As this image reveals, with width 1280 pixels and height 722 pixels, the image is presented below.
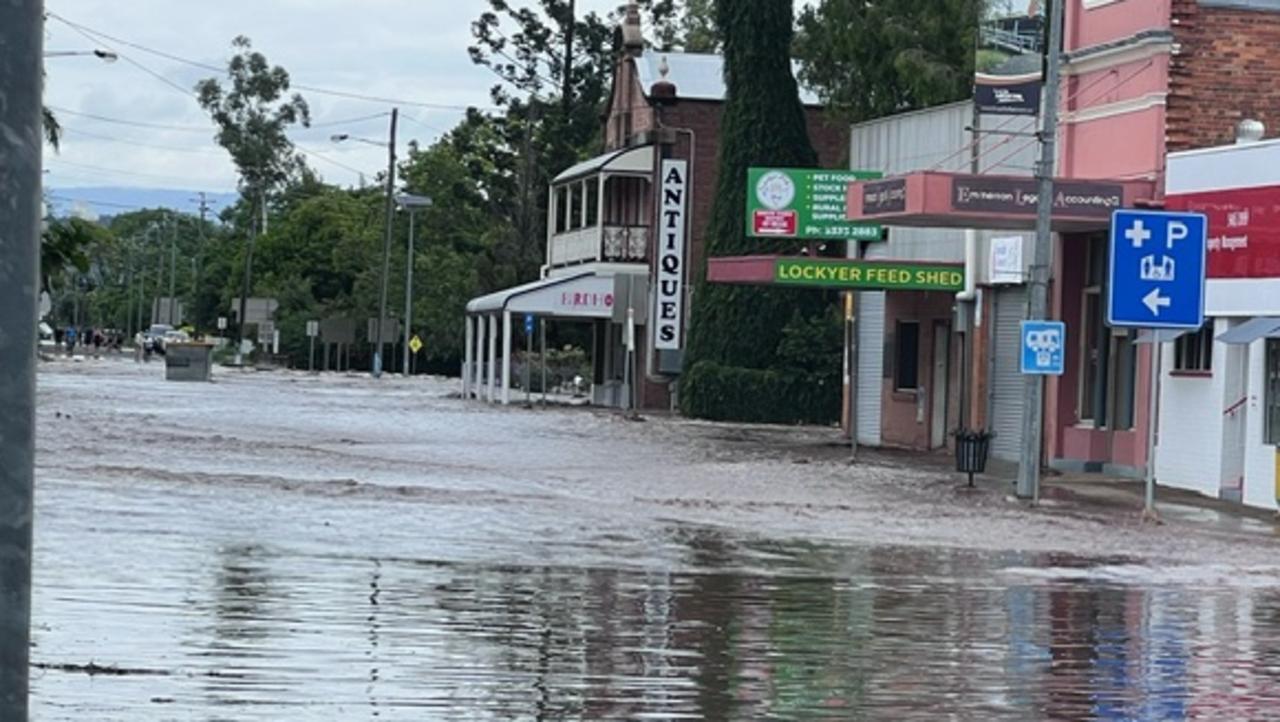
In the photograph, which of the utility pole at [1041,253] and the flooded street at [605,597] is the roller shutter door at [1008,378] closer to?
the flooded street at [605,597]

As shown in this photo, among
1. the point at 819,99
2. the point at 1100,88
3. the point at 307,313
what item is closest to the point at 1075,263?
the point at 1100,88

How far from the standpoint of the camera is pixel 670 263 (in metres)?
62.4

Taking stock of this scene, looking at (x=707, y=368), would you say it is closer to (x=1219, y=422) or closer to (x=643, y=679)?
(x=1219, y=422)

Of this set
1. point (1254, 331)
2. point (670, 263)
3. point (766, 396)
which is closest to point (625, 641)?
point (1254, 331)

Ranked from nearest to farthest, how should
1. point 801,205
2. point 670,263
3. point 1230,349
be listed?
1. point 1230,349
2. point 801,205
3. point 670,263

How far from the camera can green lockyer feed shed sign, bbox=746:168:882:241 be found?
47.4 meters

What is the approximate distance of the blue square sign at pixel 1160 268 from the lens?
26.1 meters

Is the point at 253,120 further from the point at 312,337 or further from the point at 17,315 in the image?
the point at 17,315

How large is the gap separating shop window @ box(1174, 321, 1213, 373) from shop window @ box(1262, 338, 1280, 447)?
5.63 ft

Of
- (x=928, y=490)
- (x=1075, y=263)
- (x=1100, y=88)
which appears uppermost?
(x=1100, y=88)

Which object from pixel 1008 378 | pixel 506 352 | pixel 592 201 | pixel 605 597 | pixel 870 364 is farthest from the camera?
pixel 592 201

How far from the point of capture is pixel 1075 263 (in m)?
36.3

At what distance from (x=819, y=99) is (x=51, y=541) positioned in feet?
174

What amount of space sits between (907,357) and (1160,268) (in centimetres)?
1995
